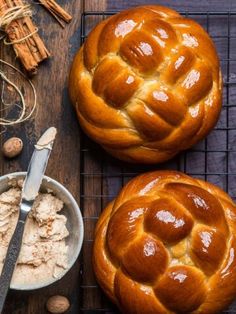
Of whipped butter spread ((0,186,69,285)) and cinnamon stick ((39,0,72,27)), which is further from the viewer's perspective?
cinnamon stick ((39,0,72,27))

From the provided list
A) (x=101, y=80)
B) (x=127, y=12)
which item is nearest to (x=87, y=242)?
(x=101, y=80)

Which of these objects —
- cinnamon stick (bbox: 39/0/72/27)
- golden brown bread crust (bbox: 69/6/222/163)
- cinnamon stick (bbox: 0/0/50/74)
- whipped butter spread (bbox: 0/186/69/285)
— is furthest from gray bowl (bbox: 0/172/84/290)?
cinnamon stick (bbox: 39/0/72/27)

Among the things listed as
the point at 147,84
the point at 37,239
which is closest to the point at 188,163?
the point at 147,84

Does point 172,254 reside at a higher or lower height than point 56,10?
lower

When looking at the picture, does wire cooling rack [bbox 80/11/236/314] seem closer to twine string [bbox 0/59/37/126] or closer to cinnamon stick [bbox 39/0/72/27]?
cinnamon stick [bbox 39/0/72/27]

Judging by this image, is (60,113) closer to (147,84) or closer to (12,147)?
(12,147)

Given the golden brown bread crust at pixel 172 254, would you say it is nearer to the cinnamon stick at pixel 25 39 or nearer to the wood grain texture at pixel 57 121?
the wood grain texture at pixel 57 121
